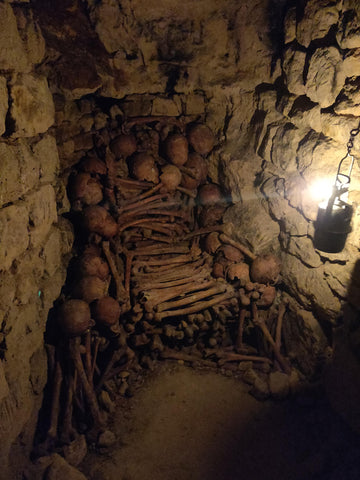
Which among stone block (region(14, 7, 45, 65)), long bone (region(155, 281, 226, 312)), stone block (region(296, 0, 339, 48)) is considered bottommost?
long bone (region(155, 281, 226, 312))

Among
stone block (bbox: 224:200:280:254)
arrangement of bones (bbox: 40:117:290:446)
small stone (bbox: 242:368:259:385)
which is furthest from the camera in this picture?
stone block (bbox: 224:200:280:254)

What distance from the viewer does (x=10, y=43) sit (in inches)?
97.0

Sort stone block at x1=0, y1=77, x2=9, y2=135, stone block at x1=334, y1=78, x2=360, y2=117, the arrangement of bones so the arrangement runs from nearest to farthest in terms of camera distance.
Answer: stone block at x1=0, y1=77, x2=9, y2=135 < stone block at x1=334, y1=78, x2=360, y2=117 < the arrangement of bones

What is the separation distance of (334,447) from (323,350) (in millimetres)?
829

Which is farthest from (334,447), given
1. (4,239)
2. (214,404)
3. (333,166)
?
(4,239)

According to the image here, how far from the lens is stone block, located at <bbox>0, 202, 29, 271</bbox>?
2.38 metres

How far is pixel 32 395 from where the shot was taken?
2.97 m

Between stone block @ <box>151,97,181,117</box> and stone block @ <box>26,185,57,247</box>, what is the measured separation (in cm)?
159

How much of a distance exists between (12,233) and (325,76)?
9.21 ft

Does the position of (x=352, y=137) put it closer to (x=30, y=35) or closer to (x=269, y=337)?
(x=269, y=337)

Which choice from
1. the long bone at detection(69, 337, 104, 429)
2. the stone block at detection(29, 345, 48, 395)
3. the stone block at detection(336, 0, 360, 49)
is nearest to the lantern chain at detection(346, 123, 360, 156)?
the stone block at detection(336, 0, 360, 49)

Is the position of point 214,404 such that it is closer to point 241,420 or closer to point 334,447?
point 241,420

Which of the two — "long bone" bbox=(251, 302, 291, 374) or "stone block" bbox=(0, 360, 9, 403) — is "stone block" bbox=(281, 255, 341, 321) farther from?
"stone block" bbox=(0, 360, 9, 403)

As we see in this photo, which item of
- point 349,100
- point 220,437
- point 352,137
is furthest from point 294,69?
point 220,437
